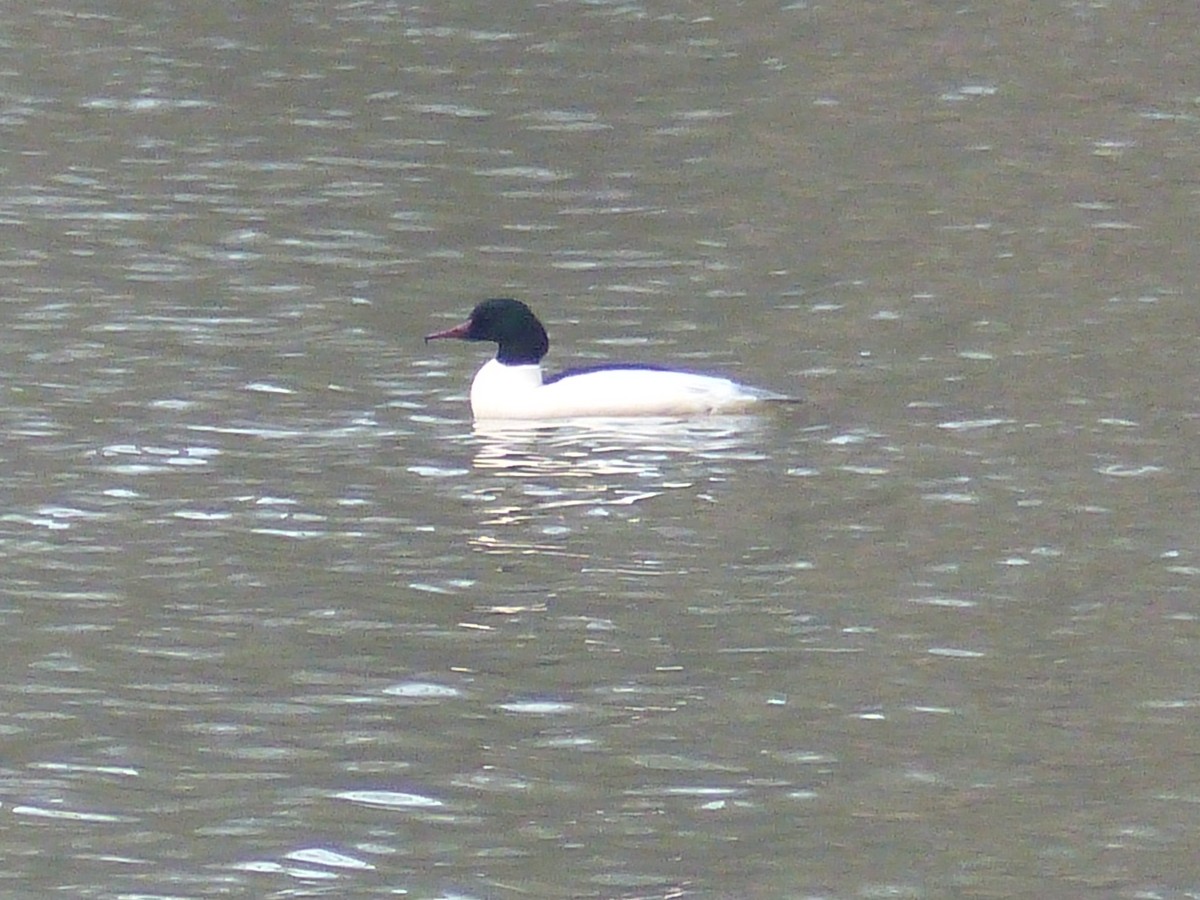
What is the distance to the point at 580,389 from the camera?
50.2 feet

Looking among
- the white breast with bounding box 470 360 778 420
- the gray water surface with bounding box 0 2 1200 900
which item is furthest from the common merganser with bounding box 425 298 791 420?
the gray water surface with bounding box 0 2 1200 900

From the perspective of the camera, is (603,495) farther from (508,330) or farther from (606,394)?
(508,330)

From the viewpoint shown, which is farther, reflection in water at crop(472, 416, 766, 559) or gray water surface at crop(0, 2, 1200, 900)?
reflection in water at crop(472, 416, 766, 559)

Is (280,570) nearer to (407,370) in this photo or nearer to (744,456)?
(744,456)

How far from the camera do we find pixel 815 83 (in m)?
26.0

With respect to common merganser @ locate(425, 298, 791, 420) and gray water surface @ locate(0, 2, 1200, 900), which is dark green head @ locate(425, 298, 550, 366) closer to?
common merganser @ locate(425, 298, 791, 420)

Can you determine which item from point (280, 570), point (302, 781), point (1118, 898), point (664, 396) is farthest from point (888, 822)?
point (664, 396)

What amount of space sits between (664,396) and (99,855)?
6.88 meters

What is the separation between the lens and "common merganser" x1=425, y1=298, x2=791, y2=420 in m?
15.0

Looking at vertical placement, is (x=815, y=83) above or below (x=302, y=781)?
above

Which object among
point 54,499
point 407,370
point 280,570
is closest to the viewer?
point 280,570

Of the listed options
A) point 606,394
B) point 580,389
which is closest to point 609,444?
point 606,394

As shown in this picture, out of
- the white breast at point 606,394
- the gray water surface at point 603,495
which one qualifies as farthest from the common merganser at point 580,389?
the gray water surface at point 603,495

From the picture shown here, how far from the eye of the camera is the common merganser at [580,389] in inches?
592
